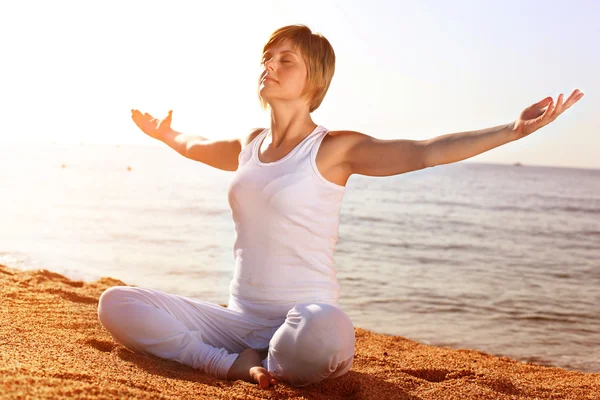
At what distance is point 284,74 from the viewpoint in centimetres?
293

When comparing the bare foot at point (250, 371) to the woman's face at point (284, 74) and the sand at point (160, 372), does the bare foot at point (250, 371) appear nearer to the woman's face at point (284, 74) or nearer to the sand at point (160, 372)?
the sand at point (160, 372)

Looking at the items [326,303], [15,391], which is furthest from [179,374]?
[15,391]

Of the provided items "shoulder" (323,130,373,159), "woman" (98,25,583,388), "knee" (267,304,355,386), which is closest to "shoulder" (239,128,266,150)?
"woman" (98,25,583,388)

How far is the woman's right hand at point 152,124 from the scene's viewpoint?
3975 mm

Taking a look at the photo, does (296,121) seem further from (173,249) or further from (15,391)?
(173,249)

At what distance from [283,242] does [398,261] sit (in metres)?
6.87

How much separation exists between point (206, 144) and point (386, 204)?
16954mm

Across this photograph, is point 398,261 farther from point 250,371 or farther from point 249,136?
point 250,371

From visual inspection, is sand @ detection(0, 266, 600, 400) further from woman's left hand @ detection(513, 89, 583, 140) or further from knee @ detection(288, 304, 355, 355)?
woman's left hand @ detection(513, 89, 583, 140)

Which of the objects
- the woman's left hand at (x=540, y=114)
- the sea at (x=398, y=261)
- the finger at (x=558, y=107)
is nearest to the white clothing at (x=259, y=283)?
the woman's left hand at (x=540, y=114)

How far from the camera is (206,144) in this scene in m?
3.58

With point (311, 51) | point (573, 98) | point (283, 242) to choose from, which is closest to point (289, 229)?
point (283, 242)

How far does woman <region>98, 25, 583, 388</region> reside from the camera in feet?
8.62

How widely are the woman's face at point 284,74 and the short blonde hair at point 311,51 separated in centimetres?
3
